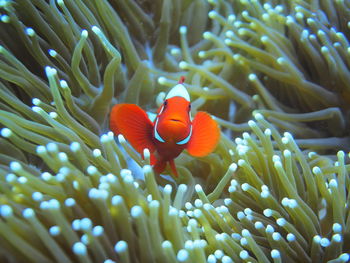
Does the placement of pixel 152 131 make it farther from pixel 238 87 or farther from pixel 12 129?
pixel 238 87

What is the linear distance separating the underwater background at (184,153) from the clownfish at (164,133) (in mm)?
74

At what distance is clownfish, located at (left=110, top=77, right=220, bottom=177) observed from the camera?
3.83ft

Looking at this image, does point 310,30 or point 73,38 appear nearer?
point 73,38

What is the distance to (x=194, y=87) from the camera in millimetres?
1594

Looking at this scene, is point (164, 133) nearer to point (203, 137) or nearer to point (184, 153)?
point (203, 137)

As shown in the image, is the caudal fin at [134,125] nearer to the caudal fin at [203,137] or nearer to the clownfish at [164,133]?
the clownfish at [164,133]

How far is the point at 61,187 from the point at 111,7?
0.95 metres

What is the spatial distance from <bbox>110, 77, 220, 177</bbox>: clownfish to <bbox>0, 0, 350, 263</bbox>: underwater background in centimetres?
7

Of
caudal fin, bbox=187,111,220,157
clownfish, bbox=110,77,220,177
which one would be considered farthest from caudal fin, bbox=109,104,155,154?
caudal fin, bbox=187,111,220,157

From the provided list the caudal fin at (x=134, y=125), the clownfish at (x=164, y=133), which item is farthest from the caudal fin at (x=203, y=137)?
the caudal fin at (x=134, y=125)

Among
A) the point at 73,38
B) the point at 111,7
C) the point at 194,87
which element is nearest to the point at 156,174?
the point at 194,87

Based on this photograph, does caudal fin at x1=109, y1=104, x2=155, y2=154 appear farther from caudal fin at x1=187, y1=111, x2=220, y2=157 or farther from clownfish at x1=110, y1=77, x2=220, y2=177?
caudal fin at x1=187, y1=111, x2=220, y2=157

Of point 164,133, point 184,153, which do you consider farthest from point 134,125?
point 184,153

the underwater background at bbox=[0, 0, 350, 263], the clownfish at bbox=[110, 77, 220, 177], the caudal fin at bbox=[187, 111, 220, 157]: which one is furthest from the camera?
the caudal fin at bbox=[187, 111, 220, 157]
